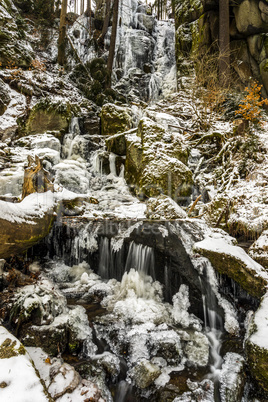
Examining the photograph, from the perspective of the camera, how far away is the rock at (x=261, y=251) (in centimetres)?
397

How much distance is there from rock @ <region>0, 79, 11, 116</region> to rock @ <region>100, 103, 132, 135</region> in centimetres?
449

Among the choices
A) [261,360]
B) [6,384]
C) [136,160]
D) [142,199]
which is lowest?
[261,360]

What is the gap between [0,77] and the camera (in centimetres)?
1112

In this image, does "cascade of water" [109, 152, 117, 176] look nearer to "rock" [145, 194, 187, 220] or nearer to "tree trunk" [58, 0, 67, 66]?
"rock" [145, 194, 187, 220]

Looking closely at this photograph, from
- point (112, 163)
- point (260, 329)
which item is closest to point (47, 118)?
point (112, 163)

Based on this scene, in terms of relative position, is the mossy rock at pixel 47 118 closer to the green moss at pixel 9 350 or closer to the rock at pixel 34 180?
the rock at pixel 34 180

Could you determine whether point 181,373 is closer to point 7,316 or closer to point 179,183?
point 7,316

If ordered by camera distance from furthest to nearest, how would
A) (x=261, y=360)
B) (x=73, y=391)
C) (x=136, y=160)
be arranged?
(x=136, y=160) < (x=261, y=360) < (x=73, y=391)

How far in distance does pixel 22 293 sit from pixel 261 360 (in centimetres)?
329

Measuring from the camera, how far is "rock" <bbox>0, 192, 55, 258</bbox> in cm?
286

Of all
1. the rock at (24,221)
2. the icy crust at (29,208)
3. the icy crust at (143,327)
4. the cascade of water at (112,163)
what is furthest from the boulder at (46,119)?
the icy crust at (143,327)

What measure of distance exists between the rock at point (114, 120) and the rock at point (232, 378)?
9827mm

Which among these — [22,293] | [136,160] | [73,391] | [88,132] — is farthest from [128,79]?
[73,391]

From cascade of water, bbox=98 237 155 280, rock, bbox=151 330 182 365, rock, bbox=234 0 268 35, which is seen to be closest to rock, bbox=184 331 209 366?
rock, bbox=151 330 182 365
